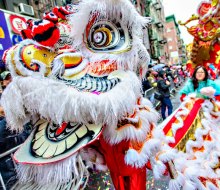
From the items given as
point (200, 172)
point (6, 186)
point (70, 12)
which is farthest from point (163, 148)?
point (6, 186)

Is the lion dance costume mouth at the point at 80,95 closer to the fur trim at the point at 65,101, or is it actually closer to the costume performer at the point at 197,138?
the fur trim at the point at 65,101

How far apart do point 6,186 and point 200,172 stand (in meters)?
1.98

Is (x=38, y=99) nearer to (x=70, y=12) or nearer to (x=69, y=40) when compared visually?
(x=69, y=40)

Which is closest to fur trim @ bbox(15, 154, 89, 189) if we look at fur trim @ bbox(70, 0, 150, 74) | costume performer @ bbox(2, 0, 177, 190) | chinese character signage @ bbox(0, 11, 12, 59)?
costume performer @ bbox(2, 0, 177, 190)

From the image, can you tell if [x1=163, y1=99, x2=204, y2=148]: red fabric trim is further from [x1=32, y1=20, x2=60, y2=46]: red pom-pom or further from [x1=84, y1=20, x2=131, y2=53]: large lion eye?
[x1=32, y1=20, x2=60, y2=46]: red pom-pom

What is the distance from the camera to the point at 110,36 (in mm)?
1263

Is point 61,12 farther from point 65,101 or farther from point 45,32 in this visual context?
point 65,101

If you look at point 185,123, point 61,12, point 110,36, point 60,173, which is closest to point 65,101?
point 60,173

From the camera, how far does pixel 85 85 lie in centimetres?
119

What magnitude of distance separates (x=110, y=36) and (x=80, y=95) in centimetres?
43

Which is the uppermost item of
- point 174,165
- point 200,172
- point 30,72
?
point 30,72

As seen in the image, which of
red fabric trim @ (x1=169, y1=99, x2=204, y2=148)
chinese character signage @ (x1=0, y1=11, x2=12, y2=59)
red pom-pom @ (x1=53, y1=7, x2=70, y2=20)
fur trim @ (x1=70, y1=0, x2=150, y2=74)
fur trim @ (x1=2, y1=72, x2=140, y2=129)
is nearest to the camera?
fur trim @ (x1=2, y1=72, x2=140, y2=129)

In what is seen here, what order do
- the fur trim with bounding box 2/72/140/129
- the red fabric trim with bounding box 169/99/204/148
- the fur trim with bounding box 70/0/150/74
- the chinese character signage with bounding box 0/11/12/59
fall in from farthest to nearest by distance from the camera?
the chinese character signage with bounding box 0/11/12/59, the red fabric trim with bounding box 169/99/204/148, the fur trim with bounding box 70/0/150/74, the fur trim with bounding box 2/72/140/129

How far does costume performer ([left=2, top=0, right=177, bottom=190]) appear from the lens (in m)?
1.09
